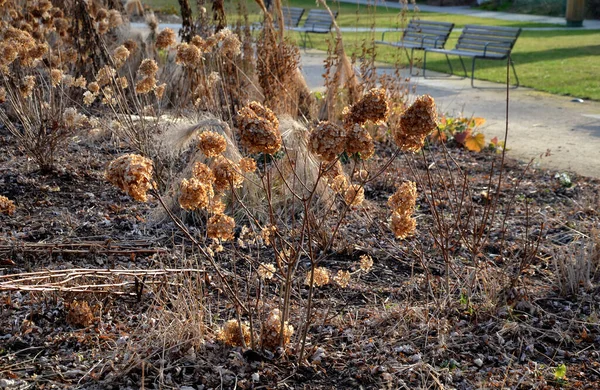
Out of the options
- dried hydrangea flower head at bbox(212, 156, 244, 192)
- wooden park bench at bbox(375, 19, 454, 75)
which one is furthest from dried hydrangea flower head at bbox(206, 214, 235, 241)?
wooden park bench at bbox(375, 19, 454, 75)

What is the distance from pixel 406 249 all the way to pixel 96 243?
5.42ft

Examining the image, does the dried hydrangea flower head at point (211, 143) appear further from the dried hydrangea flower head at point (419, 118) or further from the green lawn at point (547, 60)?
the green lawn at point (547, 60)

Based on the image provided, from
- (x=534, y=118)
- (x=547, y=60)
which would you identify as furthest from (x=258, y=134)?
(x=547, y=60)

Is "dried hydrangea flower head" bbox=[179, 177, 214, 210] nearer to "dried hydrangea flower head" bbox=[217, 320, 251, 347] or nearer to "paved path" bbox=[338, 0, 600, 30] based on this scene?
"dried hydrangea flower head" bbox=[217, 320, 251, 347]

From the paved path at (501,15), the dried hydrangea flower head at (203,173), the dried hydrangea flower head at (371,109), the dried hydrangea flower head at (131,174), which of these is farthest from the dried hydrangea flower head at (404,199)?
the paved path at (501,15)

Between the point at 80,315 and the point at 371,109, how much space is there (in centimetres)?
148

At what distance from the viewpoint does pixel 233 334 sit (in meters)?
2.94

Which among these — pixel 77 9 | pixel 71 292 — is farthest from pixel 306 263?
pixel 77 9

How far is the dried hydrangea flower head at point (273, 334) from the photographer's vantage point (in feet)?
9.49

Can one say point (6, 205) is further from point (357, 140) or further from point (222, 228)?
point (357, 140)

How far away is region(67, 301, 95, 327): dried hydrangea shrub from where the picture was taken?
10.4 feet

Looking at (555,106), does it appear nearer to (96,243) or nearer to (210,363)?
(96,243)

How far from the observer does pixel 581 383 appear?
2.84m

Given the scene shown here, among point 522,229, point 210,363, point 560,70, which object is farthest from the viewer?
point 560,70
